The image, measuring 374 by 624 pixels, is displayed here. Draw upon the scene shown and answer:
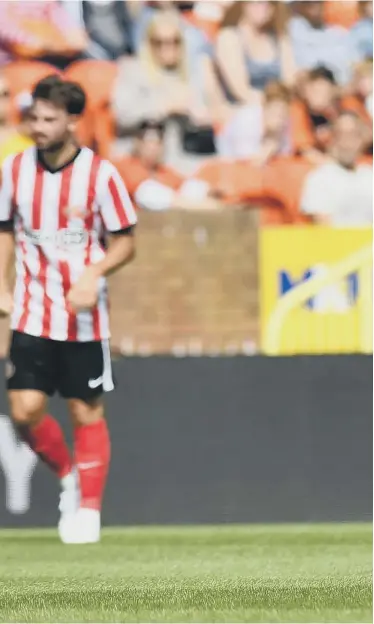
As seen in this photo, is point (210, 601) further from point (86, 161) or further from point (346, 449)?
point (346, 449)

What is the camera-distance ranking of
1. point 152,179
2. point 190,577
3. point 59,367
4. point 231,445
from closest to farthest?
1. point 190,577
2. point 59,367
3. point 231,445
4. point 152,179

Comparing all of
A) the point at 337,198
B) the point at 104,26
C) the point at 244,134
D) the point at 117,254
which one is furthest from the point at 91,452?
the point at 104,26

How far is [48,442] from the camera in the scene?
5.50 meters

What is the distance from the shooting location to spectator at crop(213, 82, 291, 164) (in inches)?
343

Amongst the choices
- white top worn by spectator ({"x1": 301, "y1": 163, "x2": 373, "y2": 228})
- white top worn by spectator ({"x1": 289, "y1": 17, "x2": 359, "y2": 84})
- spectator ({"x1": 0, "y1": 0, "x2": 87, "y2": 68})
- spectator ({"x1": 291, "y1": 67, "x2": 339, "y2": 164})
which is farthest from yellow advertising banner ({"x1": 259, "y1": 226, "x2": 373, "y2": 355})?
spectator ({"x1": 0, "y1": 0, "x2": 87, "y2": 68})

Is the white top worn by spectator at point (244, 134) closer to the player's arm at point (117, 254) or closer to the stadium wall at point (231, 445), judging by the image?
the stadium wall at point (231, 445)

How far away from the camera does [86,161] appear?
5.30 meters

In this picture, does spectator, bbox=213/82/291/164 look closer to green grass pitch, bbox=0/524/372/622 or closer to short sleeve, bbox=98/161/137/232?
green grass pitch, bbox=0/524/372/622

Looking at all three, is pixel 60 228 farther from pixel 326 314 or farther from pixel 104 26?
pixel 104 26

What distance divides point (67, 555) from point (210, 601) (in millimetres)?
1396

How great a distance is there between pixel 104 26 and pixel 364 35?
1751mm

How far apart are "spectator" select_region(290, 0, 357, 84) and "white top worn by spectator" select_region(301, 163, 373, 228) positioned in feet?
2.89

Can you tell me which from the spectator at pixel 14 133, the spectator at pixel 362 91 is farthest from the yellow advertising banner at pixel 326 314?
the spectator at pixel 362 91

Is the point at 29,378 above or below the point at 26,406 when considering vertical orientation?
above
